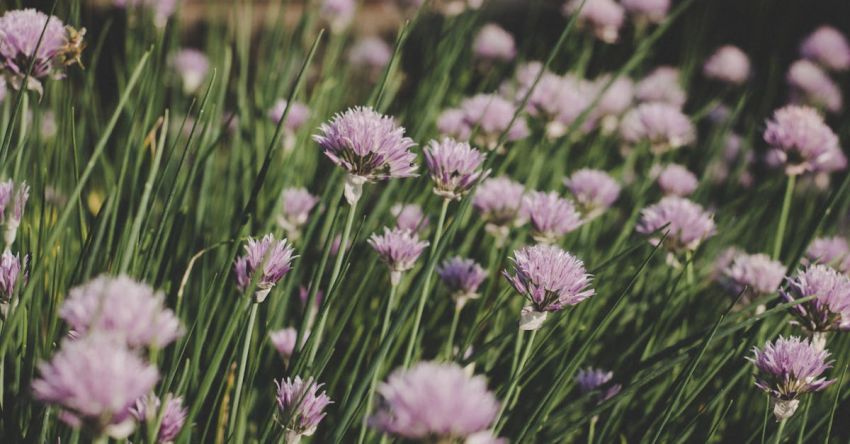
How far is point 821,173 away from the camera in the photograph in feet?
5.54

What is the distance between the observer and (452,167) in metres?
0.77

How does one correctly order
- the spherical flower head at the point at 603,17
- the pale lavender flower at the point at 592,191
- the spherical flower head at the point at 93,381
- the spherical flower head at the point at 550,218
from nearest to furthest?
the spherical flower head at the point at 93,381 → the spherical flower head at the point at 550,218 → the pale lavender flower at the point at 592,191 → the spherical flower head at the point at 603,17

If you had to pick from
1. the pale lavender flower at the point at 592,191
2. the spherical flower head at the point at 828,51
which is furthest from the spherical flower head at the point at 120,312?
the spherical flower head at the point at 828,51

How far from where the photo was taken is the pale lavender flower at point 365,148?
69cm

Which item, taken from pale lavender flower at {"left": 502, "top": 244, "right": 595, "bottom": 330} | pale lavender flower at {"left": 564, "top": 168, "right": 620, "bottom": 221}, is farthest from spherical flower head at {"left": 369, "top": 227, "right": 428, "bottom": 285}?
pale lavender flower at {"left": 564, "top": 168, "right": 620, "bottom": 221}

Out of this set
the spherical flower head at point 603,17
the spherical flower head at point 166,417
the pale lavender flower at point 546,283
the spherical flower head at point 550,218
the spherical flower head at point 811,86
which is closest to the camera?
the spherical flower head at point 166,417

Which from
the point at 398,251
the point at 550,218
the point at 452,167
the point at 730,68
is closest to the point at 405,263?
the point at 398,251

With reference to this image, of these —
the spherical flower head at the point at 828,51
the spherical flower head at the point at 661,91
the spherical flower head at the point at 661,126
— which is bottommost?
the spherical flower head at the point at 661,126

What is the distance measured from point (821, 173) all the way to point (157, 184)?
5.27 ft

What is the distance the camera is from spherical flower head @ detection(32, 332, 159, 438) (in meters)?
0.42

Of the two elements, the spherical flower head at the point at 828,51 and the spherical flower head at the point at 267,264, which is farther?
the spherical flower head at the point at 828,51

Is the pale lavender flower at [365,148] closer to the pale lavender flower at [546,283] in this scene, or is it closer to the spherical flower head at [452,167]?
the spherical flower head at [452,167]

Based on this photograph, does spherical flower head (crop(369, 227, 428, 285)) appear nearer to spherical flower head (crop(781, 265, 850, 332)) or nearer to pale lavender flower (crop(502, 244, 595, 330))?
pale lavender flower (crop(502, 244, 595, 330))

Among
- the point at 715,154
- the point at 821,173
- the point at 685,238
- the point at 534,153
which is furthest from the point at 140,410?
the point at 821,173
